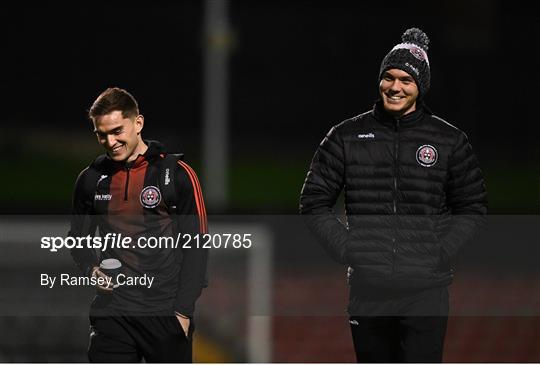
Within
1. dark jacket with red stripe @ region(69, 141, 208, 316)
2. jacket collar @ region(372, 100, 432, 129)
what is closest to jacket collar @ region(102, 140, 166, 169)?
dark jacket with red stripe @ region(69, 141, 208, 316)

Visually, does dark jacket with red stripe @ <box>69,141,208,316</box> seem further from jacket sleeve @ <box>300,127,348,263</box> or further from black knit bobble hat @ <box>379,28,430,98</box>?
black knit bobble hat @ <box>379,28,430,98</box>

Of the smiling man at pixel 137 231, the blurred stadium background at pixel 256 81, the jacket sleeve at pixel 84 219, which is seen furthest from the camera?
the blurred stadium background at pixel 256 81

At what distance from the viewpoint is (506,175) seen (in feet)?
73.0

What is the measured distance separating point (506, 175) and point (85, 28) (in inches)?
376

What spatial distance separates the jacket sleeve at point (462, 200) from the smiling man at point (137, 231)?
966mm

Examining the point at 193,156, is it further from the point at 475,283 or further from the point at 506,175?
the point at 475,283

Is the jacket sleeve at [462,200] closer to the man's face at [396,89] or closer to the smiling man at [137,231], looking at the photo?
the man's face at [396,89]

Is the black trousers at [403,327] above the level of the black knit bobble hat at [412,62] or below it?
below

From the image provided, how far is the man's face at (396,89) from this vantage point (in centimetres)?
417

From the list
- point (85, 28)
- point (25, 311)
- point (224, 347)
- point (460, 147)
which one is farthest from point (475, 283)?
point (85, 28)

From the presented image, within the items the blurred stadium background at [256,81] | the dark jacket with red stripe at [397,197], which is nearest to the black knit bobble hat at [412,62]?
the dark jacket with red stripe at [397,197]

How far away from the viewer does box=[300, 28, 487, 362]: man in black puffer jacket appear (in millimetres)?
4230

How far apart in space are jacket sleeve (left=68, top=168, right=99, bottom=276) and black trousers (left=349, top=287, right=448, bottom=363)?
1.10 meters

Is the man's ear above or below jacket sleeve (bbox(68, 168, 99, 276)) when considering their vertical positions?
above
